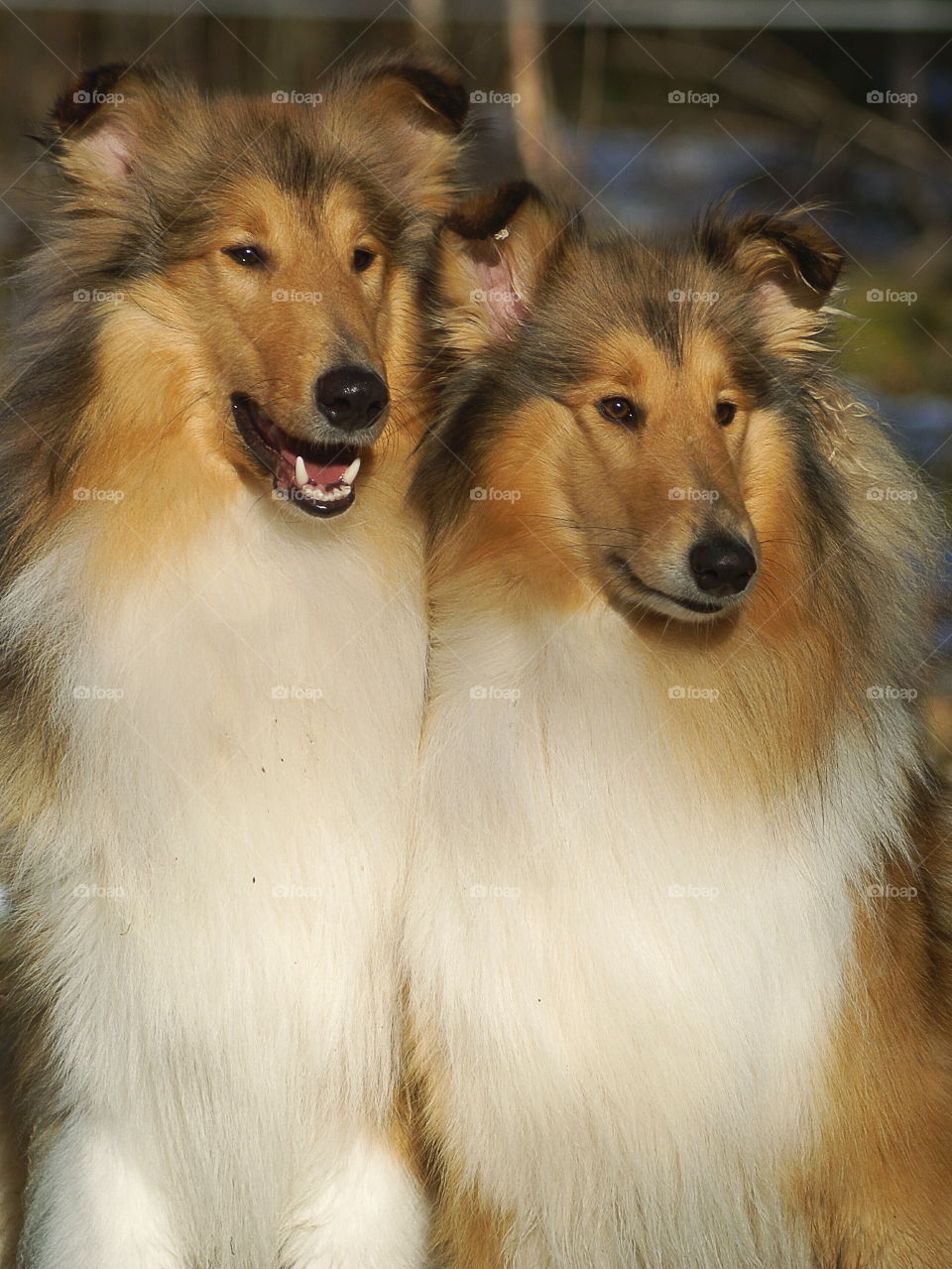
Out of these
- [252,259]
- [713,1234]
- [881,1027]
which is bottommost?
[713,1234]

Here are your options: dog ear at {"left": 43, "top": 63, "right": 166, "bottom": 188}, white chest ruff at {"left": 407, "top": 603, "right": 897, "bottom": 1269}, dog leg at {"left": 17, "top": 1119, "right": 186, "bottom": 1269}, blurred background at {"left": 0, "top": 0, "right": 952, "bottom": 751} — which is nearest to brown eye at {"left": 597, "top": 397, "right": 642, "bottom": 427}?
white chest ruff at {"left": 407, "top": 603, "right": 897, "bottom": 1269}

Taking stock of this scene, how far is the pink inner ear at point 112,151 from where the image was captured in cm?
352

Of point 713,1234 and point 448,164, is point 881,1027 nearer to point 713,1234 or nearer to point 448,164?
point 713,1234

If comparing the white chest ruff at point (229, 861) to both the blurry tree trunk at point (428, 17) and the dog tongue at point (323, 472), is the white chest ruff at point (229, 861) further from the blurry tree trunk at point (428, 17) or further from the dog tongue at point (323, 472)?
the blurry tree trunk at point (428, 17)

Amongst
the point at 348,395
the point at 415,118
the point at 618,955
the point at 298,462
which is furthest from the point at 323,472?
the point at 618,955

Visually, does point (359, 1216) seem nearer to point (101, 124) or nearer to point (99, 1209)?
point (99, 1209)

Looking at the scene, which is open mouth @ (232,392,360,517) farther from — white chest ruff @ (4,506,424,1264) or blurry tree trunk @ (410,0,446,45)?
blurry tree trunk @ (410,0,446,45)

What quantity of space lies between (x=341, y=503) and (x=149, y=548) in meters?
0.44

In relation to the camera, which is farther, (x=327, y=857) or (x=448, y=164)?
(x=448, y=164)

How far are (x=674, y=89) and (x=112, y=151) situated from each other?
25.3 feet

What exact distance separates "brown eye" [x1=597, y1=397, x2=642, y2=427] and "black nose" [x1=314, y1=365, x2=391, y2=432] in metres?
0.50

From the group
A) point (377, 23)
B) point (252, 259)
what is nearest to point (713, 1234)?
point (252, 259)

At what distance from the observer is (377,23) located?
1241cm

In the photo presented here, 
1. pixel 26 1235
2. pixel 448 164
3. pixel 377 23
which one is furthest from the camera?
pixel 377 23
